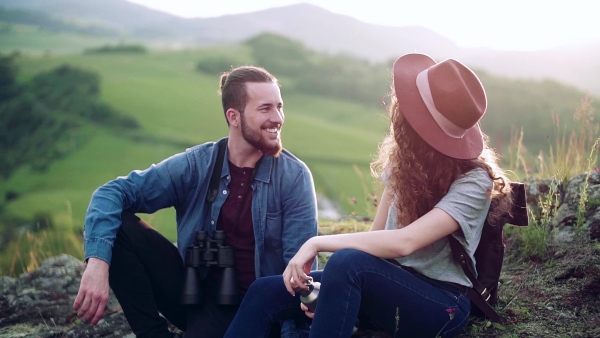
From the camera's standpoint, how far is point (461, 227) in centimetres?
251

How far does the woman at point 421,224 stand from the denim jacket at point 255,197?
0.77m

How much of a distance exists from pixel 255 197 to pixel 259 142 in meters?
0.30

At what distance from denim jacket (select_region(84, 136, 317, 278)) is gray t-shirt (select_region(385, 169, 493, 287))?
84 cm

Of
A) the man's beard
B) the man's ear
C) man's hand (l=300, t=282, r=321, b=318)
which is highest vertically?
the man's ear

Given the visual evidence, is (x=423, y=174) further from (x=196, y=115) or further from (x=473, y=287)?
(x=196, y=115)

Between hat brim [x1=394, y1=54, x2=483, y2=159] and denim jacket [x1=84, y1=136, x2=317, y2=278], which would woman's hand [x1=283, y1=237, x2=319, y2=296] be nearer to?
hat brim [x1=394, y1=54, x2=483, y2=159]

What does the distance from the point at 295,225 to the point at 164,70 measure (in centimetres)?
4089

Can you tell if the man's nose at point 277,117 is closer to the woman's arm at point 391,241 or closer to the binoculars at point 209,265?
the binoculars at point 209,265

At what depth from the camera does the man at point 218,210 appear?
10.6ft

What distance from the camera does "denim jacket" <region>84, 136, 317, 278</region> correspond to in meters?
3.42

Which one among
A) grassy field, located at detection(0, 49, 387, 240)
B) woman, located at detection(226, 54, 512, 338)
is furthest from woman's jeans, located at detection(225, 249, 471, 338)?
grassy field, located at detection(0, 49, 387, 240)

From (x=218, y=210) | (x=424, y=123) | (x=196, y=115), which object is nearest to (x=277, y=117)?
(x=218, y=210)

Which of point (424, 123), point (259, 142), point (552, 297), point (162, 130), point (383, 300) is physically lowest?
point (162, 130)

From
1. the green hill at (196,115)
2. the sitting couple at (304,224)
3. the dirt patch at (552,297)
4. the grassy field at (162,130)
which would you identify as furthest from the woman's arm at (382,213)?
the grassy field at (162,130)
